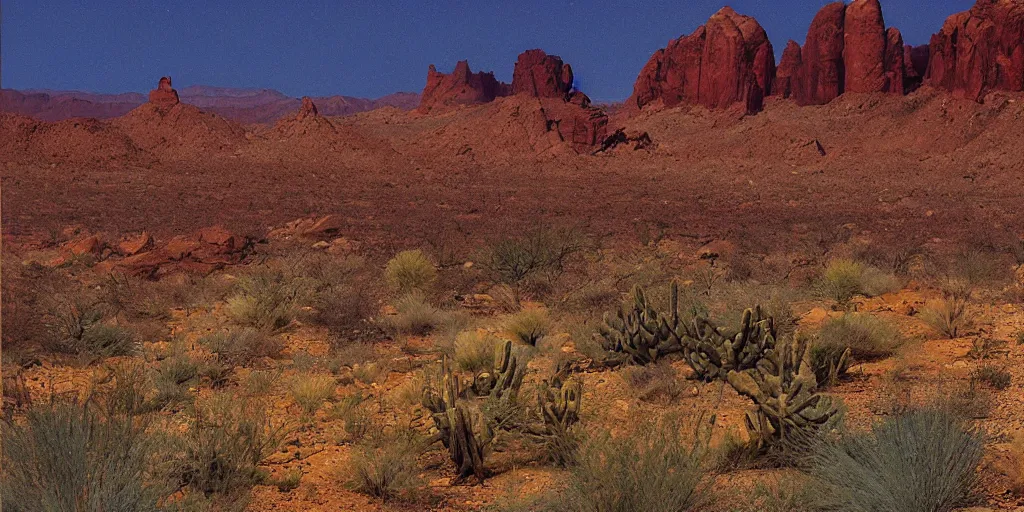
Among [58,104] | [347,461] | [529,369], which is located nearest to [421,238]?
[529,369]

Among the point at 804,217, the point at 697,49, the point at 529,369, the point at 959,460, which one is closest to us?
the point at 959,460

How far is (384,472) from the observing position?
467cm

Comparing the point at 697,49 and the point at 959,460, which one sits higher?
the point at 697,49

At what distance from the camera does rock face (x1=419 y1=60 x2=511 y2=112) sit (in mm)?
108375

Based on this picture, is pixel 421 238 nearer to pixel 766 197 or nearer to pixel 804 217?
pixel 804 217

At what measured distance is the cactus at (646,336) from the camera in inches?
284

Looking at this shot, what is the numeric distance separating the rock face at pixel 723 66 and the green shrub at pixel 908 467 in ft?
218

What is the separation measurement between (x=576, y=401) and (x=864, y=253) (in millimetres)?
10922

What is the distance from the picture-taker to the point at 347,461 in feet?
16.8

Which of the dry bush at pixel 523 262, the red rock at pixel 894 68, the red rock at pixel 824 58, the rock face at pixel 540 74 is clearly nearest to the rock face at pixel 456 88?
the rock face at pixel 540 74

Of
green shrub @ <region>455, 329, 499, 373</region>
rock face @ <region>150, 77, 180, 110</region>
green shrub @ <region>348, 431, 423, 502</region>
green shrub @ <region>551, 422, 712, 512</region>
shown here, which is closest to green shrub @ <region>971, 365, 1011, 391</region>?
green shrub @ <region>551, 422, 712, 512</region>

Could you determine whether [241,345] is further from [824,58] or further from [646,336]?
[824,58]

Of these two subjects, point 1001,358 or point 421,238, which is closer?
point 1001,358

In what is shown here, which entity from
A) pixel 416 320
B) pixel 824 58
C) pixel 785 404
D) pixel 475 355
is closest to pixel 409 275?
pixel 416 320
